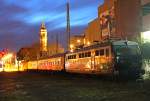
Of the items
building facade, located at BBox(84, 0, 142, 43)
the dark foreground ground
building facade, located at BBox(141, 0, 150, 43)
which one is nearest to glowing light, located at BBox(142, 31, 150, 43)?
building facade, located at BBox(141, 0, 150, 43)

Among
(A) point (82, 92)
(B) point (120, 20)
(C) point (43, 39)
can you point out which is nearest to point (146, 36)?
(B) point (120, 20)

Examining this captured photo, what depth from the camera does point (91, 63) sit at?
34469 millimetres

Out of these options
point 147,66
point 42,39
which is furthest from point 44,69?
point 42,39

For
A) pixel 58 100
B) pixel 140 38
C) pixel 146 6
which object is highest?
pixel 146 6

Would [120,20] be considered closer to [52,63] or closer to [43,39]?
[52,63]

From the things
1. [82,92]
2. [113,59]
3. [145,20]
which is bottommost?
[82,92]

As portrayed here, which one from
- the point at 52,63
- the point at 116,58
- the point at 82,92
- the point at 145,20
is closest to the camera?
the point at 82,92

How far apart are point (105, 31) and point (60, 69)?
41573mm

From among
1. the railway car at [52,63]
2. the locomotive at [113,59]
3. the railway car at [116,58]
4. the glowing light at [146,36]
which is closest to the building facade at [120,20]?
the glowing light at [146,36]

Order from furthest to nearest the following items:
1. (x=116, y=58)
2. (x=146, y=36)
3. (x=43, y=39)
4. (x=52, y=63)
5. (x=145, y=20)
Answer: (x=43, y=39), (x=145, y=20), (x=146, y=36), (x=52, y=63), (x=116, y=58)

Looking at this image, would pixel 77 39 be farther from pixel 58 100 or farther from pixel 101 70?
pixel 58 100

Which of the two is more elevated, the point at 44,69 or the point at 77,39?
the point at 77,39

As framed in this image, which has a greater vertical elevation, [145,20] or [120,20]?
[120,20]

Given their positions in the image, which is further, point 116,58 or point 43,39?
point 43,39
